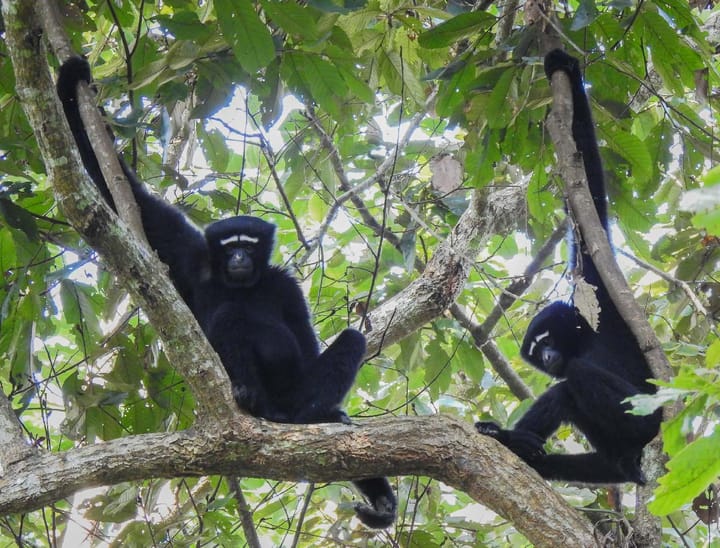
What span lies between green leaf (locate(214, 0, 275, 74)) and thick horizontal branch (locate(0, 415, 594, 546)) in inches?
70.0

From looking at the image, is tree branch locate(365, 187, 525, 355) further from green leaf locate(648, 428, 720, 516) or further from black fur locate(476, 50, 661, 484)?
green leaf locate(648, 428, 720, 516)

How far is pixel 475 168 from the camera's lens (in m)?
5.02

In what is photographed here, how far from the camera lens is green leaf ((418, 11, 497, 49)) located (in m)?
4.27

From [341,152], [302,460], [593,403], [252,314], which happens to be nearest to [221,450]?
[302,460]

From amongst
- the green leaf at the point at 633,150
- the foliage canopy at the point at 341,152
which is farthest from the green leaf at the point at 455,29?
the green leaf at the point at 633,150

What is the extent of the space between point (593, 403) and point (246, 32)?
2990 mm

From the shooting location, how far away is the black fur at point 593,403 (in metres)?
4.95

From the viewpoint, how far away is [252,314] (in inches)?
218

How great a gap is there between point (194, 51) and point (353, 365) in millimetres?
2112

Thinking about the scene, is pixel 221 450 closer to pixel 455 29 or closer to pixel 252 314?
pixel 252 314

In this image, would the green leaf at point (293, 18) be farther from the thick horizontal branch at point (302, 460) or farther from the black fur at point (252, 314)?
the thick horizontal branch at point (302, 460)

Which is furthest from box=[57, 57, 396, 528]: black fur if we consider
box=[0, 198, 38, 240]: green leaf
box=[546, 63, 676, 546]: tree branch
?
box=[546, 63, 676, 546]: tree branch

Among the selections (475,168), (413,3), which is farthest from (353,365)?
(413,3)

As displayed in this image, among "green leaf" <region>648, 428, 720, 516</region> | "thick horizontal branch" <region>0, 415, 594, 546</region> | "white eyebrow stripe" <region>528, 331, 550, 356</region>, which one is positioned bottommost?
"green leaf" <region>648, 428, 720, 516</region>
